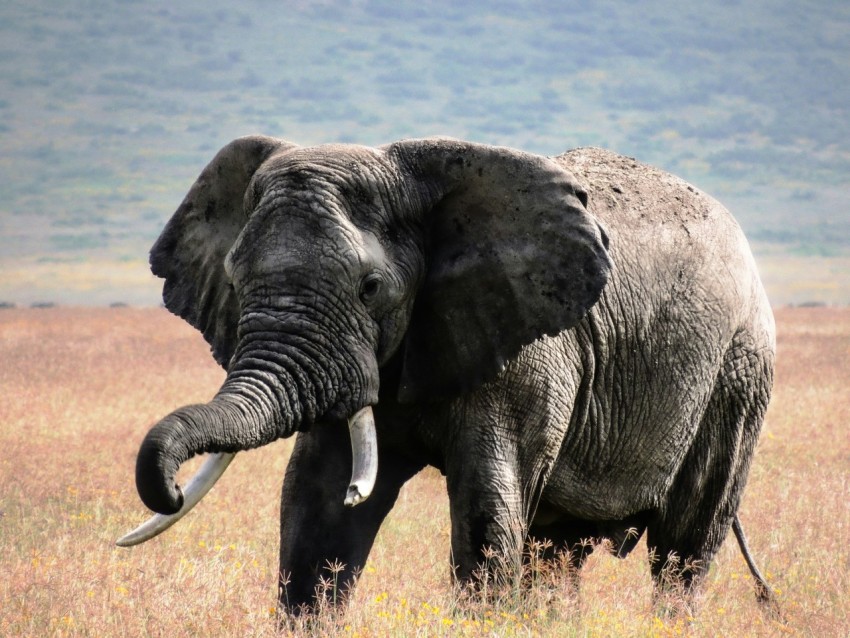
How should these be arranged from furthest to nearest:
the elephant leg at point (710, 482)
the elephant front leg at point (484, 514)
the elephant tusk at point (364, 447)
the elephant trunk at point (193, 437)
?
the elephant leg at point (710, 482) → the elephant front leg at point (484, 514) → the elephant tusk at point (364, 447) → the elephant trunk at point (193, 437)

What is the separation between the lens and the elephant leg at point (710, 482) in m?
7.92

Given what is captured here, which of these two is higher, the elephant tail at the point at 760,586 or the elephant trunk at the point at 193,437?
the elephant trunk at the point at 193,437

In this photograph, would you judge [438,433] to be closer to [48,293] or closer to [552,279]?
[552,279]

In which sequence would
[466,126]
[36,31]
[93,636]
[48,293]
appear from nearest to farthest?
1. [93,636]
2. [48,293]
3. [466,126]
4. [36,31]

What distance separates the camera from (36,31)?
196250mm

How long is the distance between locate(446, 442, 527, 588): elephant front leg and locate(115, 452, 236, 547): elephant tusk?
42.2 inches

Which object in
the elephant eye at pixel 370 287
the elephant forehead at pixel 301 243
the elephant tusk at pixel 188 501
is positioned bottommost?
the elephant tusk at pixel 188 501

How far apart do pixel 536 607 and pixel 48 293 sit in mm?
77842

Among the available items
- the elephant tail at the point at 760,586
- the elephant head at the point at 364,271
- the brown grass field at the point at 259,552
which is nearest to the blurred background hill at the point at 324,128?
the brown grass field at the point at 259,552

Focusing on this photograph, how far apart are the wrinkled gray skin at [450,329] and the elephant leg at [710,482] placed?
0.15 metres

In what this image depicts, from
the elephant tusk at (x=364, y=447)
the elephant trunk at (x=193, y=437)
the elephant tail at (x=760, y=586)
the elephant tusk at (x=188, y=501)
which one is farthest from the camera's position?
the elephant tail at (x=760, y=586)

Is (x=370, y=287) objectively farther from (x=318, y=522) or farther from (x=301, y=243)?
(x=318, y=522)

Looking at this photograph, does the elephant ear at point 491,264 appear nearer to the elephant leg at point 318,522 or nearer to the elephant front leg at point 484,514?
the elephant front leg at point 484,514

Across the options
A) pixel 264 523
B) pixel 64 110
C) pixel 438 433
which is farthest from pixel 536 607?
pixel 64 110
